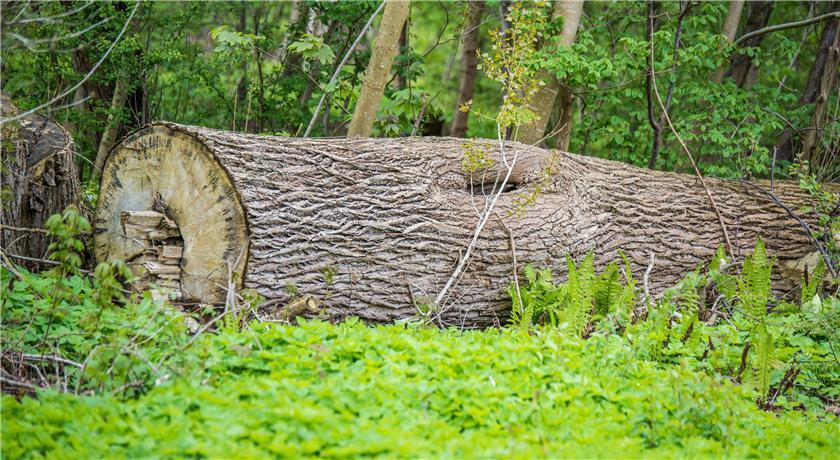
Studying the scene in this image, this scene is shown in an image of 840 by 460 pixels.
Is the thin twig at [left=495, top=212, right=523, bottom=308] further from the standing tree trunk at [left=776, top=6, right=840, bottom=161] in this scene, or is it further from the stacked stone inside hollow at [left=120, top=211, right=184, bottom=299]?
the standing tree trunk at [left=776, top=6, right=840, bottom=161]

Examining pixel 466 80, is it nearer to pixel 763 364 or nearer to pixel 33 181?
pixel 33 181

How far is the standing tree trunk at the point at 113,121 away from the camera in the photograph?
863cm

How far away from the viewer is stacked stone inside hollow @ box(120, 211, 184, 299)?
18.4 feet

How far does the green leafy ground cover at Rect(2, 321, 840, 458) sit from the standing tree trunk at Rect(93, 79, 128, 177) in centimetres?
511

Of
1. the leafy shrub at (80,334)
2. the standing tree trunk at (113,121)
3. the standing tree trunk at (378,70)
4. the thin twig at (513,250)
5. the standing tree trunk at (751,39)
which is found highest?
the standing tree trunk at (751,39)

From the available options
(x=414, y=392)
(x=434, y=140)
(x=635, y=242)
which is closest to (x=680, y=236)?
(x=635, y=242)

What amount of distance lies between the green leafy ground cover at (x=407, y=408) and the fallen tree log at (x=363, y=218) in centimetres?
96

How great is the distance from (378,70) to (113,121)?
11.1 ft

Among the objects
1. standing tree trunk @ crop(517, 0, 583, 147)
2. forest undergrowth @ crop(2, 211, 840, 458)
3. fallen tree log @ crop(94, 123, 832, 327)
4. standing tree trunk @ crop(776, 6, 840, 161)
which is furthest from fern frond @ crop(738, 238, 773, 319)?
standing tree trunk @ crop(776, 6, 840, 161)

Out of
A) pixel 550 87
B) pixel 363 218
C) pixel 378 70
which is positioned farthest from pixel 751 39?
pixel 363 218

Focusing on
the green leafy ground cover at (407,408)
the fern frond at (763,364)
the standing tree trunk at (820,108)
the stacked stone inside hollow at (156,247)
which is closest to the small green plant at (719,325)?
the fern frond at (763,364)

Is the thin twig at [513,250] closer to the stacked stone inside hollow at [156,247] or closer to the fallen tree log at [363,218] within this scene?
the fallen tree log at [363,218]

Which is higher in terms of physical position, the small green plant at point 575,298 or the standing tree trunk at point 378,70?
the standing tree trunk at point 378,70

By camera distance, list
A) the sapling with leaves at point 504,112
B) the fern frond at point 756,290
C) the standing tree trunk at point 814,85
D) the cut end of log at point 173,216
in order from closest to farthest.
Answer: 1. the cut end of log at point 173,216
2. the fern frond at point 756,290
3. the sapling with leaves at point 504,112
4. the standing tree trunk at point 814,85
